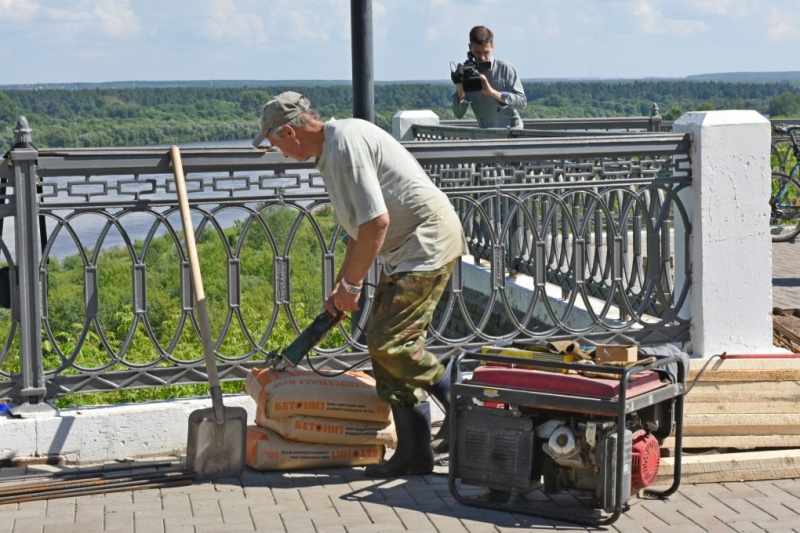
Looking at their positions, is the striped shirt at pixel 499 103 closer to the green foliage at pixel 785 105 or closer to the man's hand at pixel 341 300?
the man's hand at pixel 341 300

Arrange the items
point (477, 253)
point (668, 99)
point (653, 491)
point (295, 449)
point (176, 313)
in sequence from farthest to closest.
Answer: point (668, 99), point (176, 313), point (477, 253), point (295, 449), point (653, 491)

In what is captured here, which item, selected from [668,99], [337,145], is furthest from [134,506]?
[668,99]

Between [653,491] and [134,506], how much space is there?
2.21 metres

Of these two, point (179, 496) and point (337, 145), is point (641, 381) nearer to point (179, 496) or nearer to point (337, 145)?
point (337, 145)

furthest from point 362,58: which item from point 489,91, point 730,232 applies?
point 489,91

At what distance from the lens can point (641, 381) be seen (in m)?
4.89

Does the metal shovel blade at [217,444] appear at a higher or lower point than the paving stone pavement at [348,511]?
higher

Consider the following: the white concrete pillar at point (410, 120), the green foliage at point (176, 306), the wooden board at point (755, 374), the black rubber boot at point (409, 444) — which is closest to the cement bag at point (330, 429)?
the black rubber boot at point (409, 444)

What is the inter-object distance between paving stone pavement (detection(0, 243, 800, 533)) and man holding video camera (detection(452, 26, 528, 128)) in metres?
5.74

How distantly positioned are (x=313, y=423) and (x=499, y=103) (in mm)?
5833

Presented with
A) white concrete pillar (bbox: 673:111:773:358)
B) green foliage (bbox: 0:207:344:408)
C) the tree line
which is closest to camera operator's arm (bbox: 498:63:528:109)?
Result: green foliage (bbox: 0:207:344:408)

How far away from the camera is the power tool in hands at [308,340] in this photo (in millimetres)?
5285

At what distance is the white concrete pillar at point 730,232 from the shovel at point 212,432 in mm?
2775

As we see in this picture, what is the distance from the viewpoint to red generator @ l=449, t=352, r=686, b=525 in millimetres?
4723
